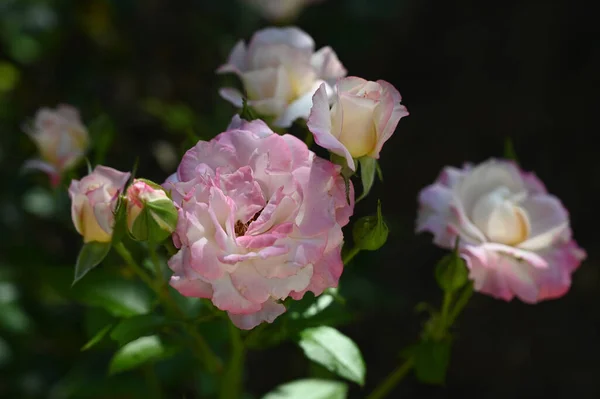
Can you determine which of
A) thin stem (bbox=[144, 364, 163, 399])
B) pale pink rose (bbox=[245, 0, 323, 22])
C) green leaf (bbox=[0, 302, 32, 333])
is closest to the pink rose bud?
thin stem (bbox=[144, 364, 163, 399])

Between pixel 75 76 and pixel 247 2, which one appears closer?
pixel 75 76

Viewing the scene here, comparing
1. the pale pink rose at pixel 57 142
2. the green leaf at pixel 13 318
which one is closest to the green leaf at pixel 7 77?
the green leaf at pixel 13 318

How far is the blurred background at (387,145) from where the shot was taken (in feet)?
4.64

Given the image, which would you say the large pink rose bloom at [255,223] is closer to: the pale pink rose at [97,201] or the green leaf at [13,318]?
the pale pink rose at [97,201]

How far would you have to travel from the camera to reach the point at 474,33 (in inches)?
96.2

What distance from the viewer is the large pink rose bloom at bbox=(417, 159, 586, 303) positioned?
2.66 feet

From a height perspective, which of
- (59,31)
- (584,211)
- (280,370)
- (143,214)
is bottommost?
(280,370)

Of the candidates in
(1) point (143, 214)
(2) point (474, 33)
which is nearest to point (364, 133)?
(1) point (143, 214)

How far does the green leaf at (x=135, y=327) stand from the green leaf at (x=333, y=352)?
0.50 feet

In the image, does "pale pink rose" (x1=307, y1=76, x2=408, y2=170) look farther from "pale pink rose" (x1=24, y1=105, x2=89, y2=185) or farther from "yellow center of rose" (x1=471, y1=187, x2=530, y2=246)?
"pale pink rose" (x1=24, y1=105, x2=89, y2=185)

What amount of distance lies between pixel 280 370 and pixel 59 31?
105cm

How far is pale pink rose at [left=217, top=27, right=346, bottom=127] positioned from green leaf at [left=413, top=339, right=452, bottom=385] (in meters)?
0.30

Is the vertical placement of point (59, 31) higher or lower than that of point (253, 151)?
lower

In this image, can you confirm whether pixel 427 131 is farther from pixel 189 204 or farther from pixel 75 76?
pixel 189 204
